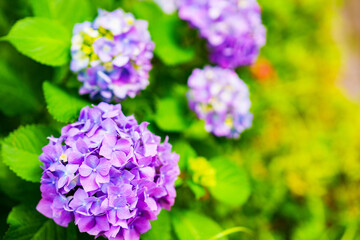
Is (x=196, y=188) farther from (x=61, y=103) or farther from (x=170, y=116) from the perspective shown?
(x=61, y=103)

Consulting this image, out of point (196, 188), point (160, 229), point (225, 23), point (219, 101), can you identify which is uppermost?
point (225, 23)

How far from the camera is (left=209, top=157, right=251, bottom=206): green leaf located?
1.29 m

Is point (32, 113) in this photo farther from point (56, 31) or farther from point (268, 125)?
point (268, 125)

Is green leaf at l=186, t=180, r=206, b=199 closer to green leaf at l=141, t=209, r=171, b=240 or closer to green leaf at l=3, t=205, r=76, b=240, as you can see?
green leaf at l=141, t=209, r=171, b=240

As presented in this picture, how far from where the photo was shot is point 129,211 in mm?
903

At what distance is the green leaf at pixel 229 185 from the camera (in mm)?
1293

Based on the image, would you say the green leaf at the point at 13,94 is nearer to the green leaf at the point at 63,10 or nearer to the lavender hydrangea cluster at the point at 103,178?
the green leaf at the point at 63,10

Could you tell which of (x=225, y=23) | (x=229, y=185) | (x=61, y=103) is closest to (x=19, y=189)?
(x=61, y=103)

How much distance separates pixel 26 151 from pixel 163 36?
0.71 m

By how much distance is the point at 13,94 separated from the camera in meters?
1.32

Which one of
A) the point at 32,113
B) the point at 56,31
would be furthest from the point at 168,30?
the point at 32,113

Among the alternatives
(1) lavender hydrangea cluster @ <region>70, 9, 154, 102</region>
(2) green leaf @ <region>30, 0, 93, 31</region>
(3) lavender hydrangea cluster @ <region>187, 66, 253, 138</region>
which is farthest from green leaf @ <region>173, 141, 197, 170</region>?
(2) green leaf @ <region>30, 0, 93, 31</region>

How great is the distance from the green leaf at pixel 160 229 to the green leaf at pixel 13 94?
66 cm

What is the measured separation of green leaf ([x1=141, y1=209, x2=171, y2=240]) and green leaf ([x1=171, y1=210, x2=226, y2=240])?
0.08 m
